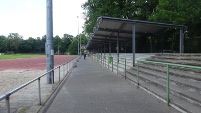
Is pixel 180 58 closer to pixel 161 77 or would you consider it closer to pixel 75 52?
pixel 161 77

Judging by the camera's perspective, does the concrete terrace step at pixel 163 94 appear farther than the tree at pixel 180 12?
No

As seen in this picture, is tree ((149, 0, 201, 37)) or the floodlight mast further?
tree ((149, 0, 201, 37))

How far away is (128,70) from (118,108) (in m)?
8.77

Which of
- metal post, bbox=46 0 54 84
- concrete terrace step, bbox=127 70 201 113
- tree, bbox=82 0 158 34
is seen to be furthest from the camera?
tree, bbox=82 0 158 34

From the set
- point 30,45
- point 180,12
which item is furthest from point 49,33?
point 30,45

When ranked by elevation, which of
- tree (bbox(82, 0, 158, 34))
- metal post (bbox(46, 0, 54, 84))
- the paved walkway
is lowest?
the paved walkway

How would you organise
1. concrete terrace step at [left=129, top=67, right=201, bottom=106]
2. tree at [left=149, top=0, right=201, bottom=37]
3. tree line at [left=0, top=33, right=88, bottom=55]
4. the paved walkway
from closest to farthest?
concrete terrace step at [left=129, top=67, right=201, bottom=106] < the paved walkway < tree at [left=149, top=0, right=201, bottom=37] < tree line at [left=0, top=33, right=88, bottom=55]

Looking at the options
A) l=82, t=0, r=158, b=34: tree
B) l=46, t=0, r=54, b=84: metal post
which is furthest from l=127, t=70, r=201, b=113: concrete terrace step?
l=82, t=0, r=158, b=34: tree

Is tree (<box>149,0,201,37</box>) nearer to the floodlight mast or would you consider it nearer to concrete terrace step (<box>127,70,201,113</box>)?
concrete terrace step (<box>127,70,201,113</box>)

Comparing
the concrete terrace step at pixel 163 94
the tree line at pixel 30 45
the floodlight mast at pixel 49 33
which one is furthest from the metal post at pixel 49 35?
the tree line at pixel 30 45

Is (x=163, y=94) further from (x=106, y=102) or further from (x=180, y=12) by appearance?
(x=180, y=12)

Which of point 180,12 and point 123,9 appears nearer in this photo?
point 180,12

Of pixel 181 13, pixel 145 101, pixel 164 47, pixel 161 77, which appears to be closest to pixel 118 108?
pixel 145 101

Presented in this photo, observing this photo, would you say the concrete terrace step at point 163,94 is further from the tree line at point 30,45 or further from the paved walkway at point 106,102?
the tree line at point 30,45
